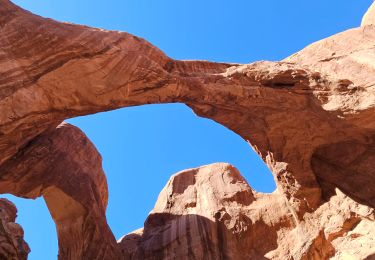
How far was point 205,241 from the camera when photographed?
16.4 meters

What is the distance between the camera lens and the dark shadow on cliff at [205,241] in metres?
15.8

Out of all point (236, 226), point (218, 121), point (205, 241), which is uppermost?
point (218, 121)

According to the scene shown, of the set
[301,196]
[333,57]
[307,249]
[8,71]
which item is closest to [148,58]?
[8,71]

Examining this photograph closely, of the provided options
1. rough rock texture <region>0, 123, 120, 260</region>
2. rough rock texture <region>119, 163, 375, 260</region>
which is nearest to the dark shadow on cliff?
rough rock texture <region>119, 163, 375, 260</region>

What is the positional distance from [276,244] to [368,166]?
4.31 metres

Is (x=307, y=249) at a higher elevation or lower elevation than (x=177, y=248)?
lower

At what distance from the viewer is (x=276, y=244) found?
15.5 m

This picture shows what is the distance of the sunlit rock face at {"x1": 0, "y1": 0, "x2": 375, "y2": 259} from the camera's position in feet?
40.2

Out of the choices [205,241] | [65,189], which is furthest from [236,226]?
[65,189]

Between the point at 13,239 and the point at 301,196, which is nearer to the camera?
the point at 13,239

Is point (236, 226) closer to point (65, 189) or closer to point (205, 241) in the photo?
point (205, 241)

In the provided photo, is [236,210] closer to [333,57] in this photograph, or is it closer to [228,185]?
[228,185]

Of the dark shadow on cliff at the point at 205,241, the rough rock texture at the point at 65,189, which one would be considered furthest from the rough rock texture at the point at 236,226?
the rough rock texture at the point at 65,189

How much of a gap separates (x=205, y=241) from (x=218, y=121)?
486 cm
